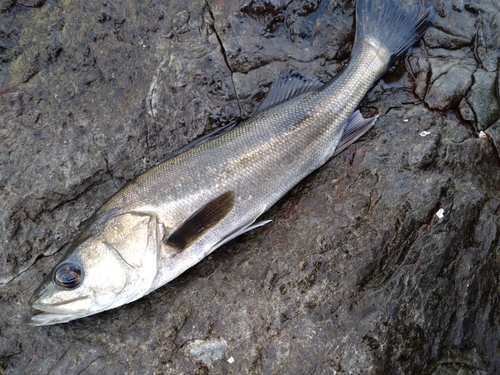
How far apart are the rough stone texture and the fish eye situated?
1.47ft

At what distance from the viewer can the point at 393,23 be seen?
4332 mm

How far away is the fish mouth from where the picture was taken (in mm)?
3533

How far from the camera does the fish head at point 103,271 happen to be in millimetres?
3545

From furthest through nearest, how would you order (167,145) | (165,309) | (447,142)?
(167,145), (447,142), (165,309)

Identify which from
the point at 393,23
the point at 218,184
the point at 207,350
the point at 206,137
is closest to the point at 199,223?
the point at 218,184

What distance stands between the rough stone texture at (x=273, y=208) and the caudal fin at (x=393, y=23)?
194 millimetres

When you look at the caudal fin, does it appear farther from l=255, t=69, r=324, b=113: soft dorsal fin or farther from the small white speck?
the small white speck

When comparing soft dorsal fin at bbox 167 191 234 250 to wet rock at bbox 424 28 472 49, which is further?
wet rock at bbox 424 28 472 49

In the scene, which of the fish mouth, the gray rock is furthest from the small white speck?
the fish mouth

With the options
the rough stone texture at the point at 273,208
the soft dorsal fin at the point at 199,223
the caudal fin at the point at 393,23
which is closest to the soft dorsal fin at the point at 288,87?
the rough stone texture at the point at 273,208

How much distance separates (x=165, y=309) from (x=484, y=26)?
4.10m

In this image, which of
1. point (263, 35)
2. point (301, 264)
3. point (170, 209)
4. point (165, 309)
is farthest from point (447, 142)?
point (165, 309)

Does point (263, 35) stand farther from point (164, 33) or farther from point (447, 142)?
point (447, 142)

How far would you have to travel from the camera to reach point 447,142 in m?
4.04
